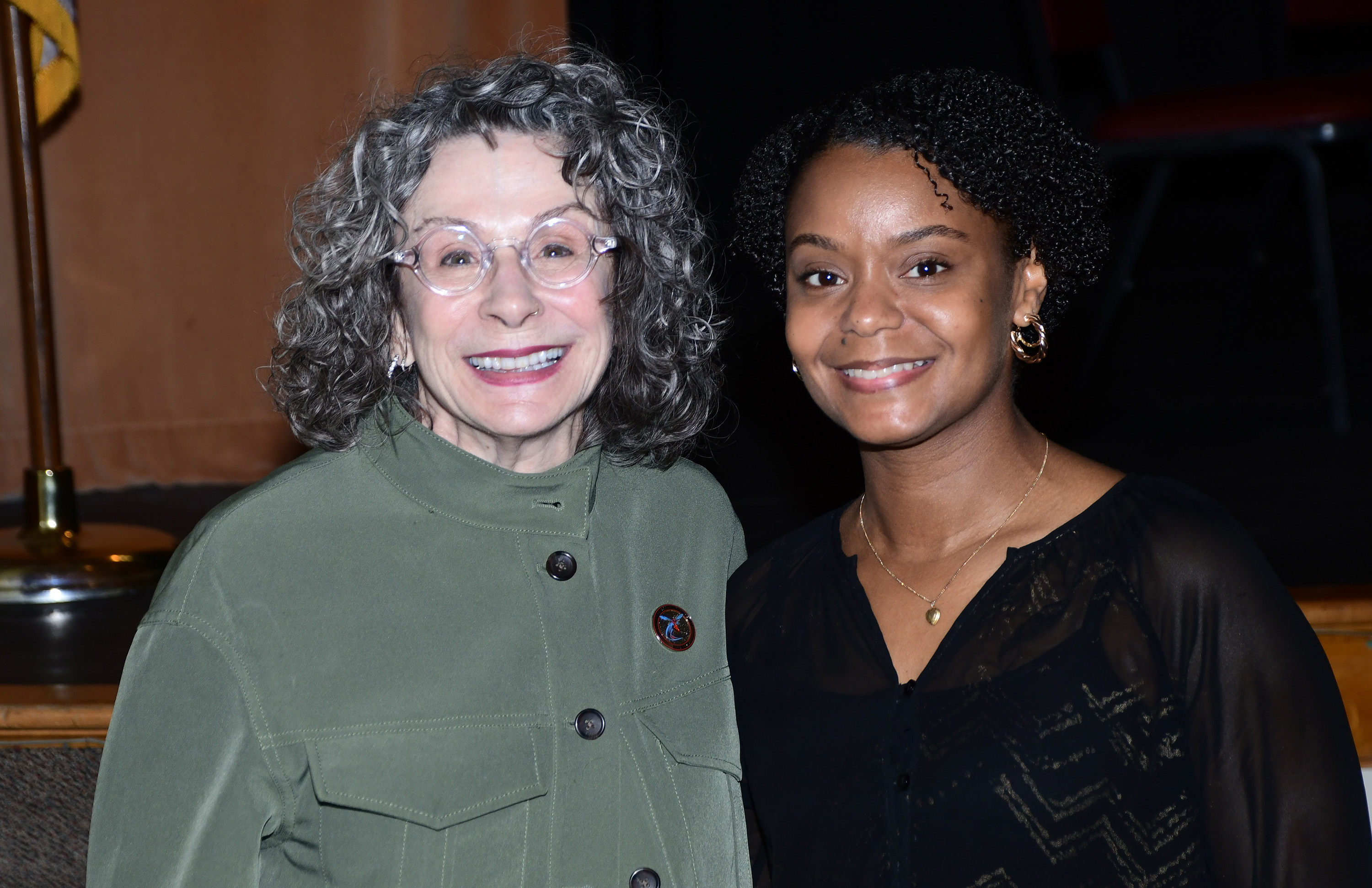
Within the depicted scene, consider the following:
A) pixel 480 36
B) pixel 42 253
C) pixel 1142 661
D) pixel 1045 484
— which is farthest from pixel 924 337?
pixel 480 36

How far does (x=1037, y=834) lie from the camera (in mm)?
1370

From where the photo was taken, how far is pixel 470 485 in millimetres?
1475

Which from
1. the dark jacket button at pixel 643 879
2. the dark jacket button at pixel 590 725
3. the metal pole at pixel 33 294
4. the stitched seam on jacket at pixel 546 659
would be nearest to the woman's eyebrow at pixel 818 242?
the stitched seam on jacket at pixel 546 659

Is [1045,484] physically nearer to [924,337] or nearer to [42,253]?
[924,337]

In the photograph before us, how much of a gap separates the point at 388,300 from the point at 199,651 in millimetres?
471

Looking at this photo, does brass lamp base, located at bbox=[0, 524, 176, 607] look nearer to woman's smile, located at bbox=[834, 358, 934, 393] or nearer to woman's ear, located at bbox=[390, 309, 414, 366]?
woman's ear, located at bbox=[390, 309, 414, 366]

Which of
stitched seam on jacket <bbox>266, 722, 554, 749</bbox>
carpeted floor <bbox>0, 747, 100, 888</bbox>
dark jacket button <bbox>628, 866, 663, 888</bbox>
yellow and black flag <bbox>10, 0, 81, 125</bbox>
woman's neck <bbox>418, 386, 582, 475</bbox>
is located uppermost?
yellow and black flag <bbox>10, 0, 81, 125</bbox>

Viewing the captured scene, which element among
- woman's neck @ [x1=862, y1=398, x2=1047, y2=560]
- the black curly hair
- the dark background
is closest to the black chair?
the dark background

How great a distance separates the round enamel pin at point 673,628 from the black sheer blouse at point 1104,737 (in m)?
0.17

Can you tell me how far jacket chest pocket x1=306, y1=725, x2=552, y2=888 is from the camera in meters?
1.35

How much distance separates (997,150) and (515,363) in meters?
0.57

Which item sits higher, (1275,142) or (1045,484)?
(1275,142)

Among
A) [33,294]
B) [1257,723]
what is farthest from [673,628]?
[33,294]

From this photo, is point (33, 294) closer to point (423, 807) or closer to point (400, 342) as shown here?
point (400, 342)
